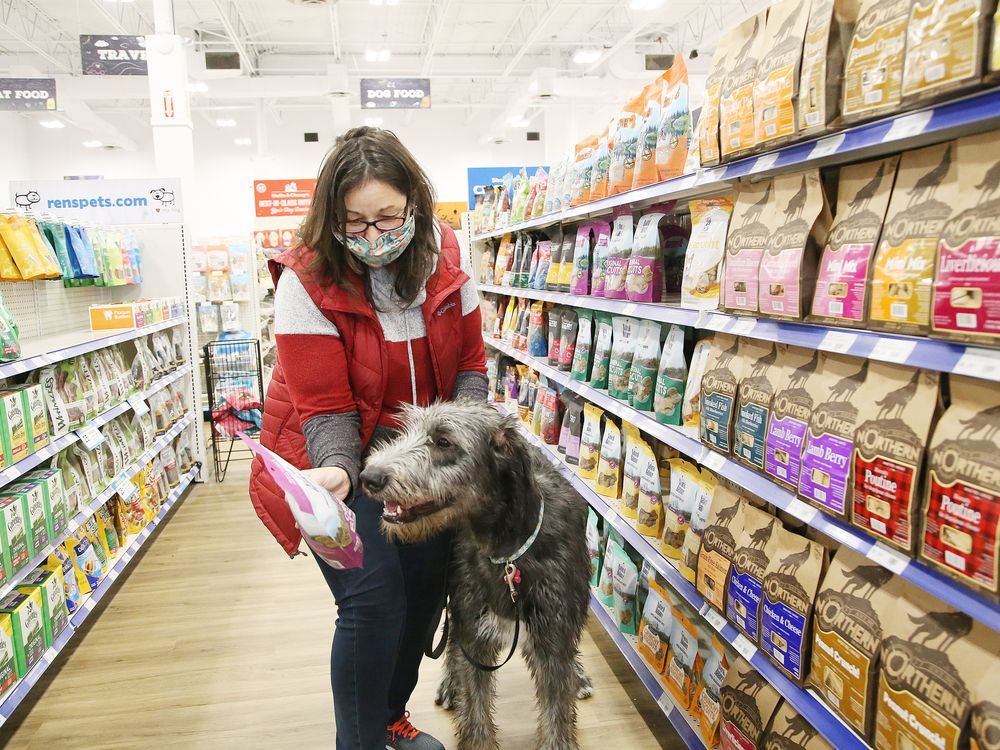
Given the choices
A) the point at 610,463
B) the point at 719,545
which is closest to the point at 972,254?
the point at 719,545

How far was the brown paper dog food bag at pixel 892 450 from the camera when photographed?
4.31 ft

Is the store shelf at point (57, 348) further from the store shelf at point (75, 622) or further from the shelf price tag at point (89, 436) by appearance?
the store shelf at point (75, 622)

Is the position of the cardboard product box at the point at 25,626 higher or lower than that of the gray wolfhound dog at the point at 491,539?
lower

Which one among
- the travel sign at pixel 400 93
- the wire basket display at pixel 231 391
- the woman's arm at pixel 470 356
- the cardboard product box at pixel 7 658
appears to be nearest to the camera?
the woman's arm at pixel 470 356

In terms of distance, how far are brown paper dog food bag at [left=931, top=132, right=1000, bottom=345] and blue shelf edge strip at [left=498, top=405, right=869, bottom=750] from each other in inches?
36.2

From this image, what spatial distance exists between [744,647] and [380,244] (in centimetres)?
146

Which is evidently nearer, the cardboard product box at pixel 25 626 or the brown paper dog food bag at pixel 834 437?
the brown paper dog food bag at pixel 834 437

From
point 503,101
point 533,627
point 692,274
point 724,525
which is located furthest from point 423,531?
point 503,101

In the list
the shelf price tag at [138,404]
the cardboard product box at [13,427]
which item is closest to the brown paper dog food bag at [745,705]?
the cardboard product box at [13,427]

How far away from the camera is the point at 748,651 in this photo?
186 centimetres

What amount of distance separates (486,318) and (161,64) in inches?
145

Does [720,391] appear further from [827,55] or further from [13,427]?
[13,427]

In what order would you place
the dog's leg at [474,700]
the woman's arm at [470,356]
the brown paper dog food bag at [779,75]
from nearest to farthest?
the brown paper dog food bag at [779,75], the woman's arm at [470,356], the dog's leg at [474,700]

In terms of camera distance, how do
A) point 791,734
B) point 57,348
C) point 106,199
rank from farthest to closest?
point 106,199, point 57,348, point 791,734
